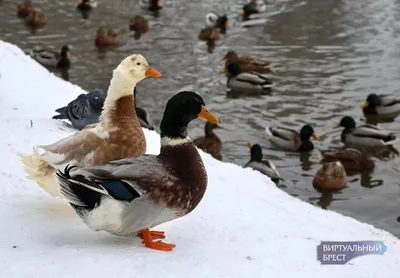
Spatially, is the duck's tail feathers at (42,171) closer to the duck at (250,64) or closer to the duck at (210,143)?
the duck at (210,143)

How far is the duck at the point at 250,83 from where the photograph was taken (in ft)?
55.0

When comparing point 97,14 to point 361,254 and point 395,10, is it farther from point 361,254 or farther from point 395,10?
point 361,254

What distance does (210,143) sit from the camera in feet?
42.5

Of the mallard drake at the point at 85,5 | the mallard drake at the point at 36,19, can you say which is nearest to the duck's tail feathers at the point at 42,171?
the mallard drake at the point at 36,19

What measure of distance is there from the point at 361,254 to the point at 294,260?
86 centimetres

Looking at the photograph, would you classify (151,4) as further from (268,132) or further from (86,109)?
(86,109)

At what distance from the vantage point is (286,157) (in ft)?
44.1

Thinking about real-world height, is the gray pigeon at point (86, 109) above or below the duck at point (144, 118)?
above

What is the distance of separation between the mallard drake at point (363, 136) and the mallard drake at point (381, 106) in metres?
1.25

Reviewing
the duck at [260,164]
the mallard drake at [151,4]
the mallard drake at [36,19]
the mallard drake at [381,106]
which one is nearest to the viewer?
the duck at [260,164]

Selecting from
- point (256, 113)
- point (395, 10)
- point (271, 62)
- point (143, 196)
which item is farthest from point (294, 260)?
point (395, 10)

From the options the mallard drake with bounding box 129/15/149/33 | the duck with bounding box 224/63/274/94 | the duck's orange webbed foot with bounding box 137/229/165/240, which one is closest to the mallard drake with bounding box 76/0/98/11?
the mallard drake with bounding box 129/15/149/33

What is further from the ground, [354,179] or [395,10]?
[395,10]

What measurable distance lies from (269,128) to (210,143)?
1.46m
